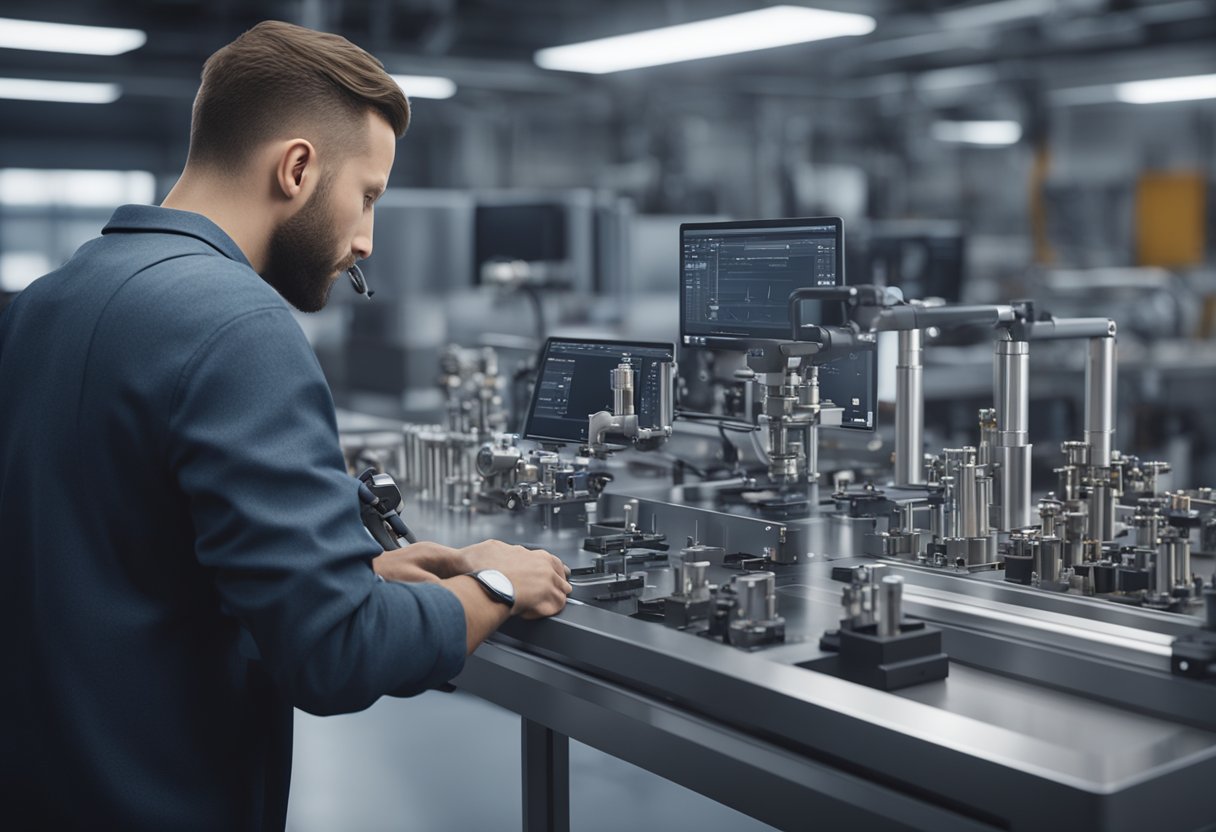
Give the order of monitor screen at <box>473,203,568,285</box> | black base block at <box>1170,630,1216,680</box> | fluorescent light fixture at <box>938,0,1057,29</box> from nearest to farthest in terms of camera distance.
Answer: black base block at <box>1170,630,1216,680</box> → monitor screen at <box>473,203,568,285</box> → fluorescent light fixture at <box>938,0,1057,29</box>

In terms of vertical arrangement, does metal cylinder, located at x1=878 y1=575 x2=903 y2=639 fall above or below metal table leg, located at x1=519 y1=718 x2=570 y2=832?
above

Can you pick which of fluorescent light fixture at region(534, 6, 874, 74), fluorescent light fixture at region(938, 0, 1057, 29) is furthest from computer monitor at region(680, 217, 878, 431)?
fluorescent light fixture at region(938, 0, 1057, 29)

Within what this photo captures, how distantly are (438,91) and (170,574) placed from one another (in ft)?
22.6

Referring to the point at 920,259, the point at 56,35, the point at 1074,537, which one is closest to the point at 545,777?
the point at 1074,537

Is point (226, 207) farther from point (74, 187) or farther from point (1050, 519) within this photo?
point (74, 187)

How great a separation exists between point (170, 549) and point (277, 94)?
52 centimetres

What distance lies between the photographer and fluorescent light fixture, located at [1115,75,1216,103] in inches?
338

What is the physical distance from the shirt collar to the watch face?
0.46 m

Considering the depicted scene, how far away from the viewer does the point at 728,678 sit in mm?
1381

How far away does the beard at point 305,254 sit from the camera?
1.45 m

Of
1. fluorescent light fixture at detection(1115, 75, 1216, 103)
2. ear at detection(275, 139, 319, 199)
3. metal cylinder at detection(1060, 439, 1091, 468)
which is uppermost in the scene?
fluorescent light fixture at detection(1115, 75, 1216, 103)

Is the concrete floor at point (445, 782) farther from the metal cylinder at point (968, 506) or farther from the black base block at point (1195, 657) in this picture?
the black base block at point (1195, 657)

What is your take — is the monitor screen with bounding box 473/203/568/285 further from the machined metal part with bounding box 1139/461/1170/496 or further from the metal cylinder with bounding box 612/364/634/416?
the machined metal part with bounding box 1139/461/1170/496

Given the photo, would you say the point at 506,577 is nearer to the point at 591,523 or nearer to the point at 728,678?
the point at 728,678
